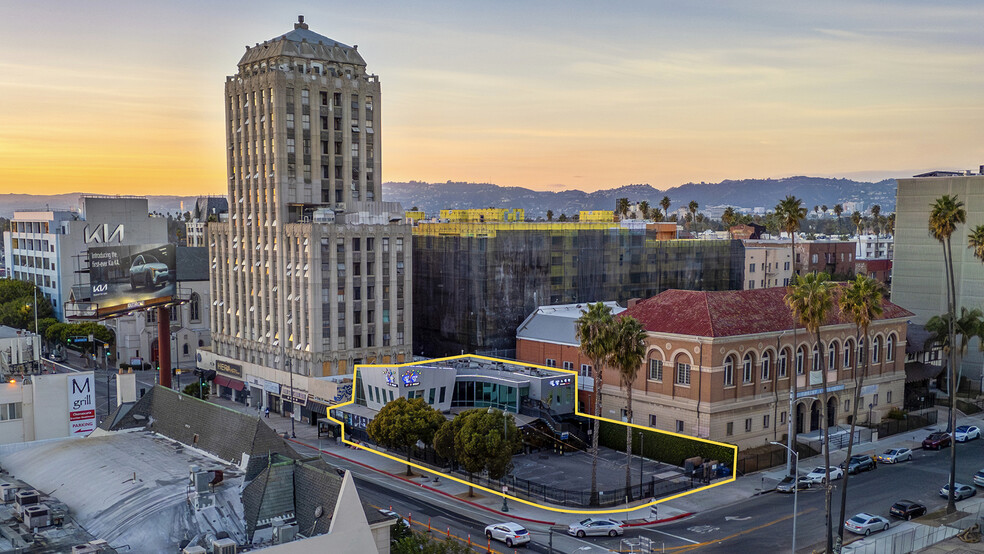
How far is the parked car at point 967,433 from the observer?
78125 millimetres

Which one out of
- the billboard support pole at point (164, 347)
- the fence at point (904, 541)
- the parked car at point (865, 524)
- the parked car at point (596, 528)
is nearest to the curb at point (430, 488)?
the parked car at point (596, 528)

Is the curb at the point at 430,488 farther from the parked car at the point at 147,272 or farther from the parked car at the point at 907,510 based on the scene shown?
the parked car at the point at 147,272

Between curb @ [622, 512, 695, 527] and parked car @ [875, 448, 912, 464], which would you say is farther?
parked car @ [875, 448, 912, 464]

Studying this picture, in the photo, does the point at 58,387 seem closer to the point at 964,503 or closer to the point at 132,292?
the point at 132,292

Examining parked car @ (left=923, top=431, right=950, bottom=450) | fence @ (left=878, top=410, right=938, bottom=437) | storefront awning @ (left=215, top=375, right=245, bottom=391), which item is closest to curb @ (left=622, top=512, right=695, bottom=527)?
parked car @ (left=923, top=431, right=950, bottom=450)

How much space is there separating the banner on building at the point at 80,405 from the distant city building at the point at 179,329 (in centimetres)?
5798

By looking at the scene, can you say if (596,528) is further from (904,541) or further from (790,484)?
(790,484)

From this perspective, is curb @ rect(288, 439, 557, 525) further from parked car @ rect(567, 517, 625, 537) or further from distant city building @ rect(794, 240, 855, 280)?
distant city building @ rect(794, 240, 855, 280)

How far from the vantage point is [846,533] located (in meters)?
54.5

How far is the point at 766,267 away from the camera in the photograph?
5084 inches

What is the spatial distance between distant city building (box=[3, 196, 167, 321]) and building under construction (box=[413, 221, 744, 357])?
60.9m

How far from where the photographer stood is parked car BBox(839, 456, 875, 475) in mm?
67250

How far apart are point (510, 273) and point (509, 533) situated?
4664 centimetres

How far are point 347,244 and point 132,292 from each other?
25.7 meters
